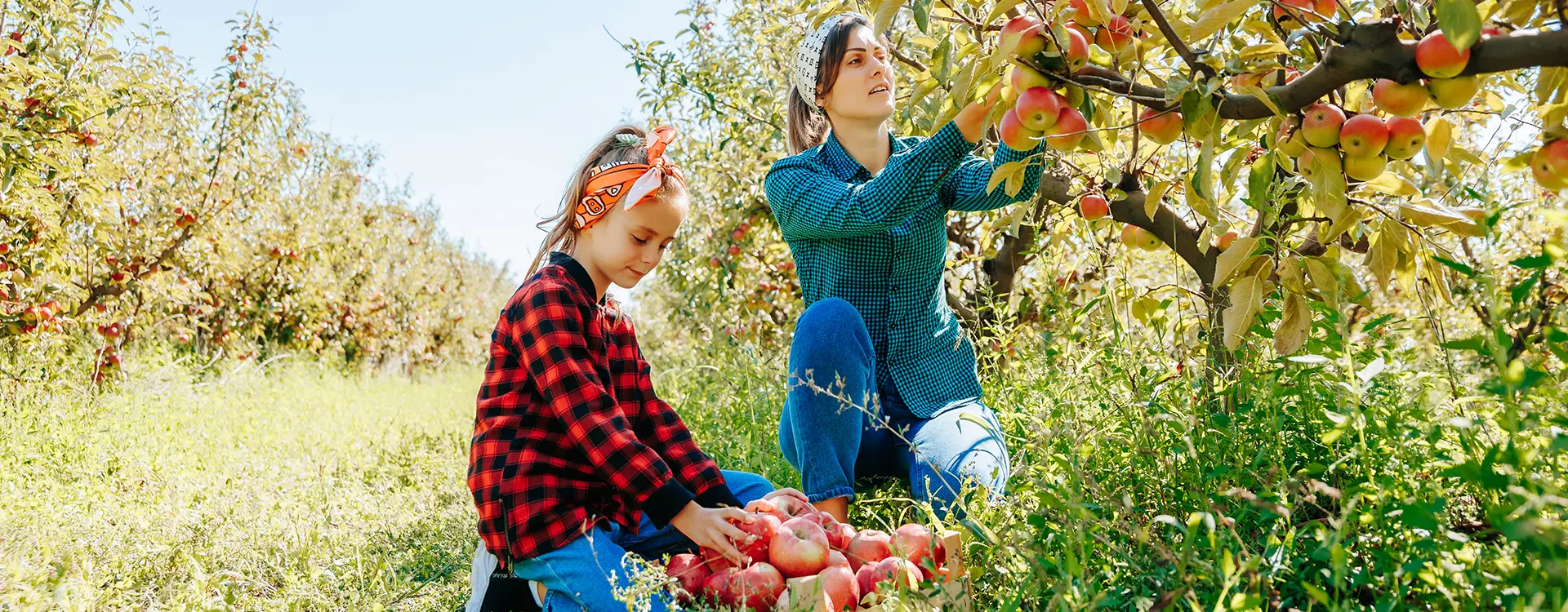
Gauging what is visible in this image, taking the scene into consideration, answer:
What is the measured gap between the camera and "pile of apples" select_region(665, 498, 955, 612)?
1.52m

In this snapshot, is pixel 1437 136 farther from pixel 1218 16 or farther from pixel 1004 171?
pixel 1004 171

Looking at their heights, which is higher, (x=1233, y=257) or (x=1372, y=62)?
(x=1372, y=62)

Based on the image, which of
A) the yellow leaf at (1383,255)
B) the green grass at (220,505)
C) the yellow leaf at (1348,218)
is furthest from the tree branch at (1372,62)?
the green grass at (220,505)

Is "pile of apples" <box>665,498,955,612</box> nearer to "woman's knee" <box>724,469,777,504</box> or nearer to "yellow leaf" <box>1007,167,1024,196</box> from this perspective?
"woman's knee" <box>724,469,777,504</box>

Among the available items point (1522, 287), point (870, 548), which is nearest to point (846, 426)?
point (870, 548)

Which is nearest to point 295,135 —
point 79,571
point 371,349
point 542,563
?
point 371,349

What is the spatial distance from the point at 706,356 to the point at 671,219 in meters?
2.73

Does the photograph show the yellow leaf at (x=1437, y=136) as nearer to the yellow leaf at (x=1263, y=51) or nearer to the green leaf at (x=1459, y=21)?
the yellow leaf at (x=1263, y=51)

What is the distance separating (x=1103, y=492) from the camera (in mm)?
1350

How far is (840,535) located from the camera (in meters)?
1.80

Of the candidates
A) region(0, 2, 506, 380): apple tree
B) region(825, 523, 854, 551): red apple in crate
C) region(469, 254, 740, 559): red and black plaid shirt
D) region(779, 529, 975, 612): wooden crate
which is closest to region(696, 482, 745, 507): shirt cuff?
region(469, 254, 740, 559): red and black plaid shirt

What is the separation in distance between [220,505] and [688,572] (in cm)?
183

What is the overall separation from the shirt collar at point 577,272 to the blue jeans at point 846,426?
1.59 feet

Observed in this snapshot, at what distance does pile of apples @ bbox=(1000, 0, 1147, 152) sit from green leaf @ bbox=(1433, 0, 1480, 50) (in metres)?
0.42
